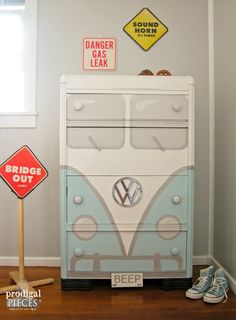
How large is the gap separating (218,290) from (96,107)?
1.31 metres

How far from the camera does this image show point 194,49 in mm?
2613

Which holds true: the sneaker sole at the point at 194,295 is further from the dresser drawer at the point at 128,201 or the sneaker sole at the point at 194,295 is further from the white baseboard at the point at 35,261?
the white baseboard at the point at 35,261

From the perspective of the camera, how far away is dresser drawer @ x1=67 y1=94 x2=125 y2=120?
6.69 feet

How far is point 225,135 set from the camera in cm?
235

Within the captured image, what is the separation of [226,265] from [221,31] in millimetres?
1651

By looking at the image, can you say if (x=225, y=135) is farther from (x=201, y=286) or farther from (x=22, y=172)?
(x=22, y=172)

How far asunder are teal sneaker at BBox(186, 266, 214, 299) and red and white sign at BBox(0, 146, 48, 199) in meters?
1.16

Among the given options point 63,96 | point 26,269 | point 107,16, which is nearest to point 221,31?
point 107,16

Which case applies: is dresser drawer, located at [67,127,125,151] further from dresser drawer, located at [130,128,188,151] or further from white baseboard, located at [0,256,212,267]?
white baseboard, located at [0,256,212,267]

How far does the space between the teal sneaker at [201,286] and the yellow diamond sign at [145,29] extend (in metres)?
1.69

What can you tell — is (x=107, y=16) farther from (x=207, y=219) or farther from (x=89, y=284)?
(x=89, y=284)

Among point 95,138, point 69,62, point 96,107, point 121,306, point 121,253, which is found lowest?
point 121,306

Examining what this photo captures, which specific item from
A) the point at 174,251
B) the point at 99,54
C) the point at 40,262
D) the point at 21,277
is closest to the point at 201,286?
the point at 174,251

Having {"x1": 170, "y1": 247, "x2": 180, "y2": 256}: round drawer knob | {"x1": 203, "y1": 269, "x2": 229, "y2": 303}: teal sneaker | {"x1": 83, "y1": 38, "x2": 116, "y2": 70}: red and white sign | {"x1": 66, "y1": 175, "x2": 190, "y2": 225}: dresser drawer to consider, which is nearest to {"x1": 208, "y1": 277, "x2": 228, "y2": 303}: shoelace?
{"x1": 203, "y1": 269, "x2": 229, "y2": 303}: teal sneaker
